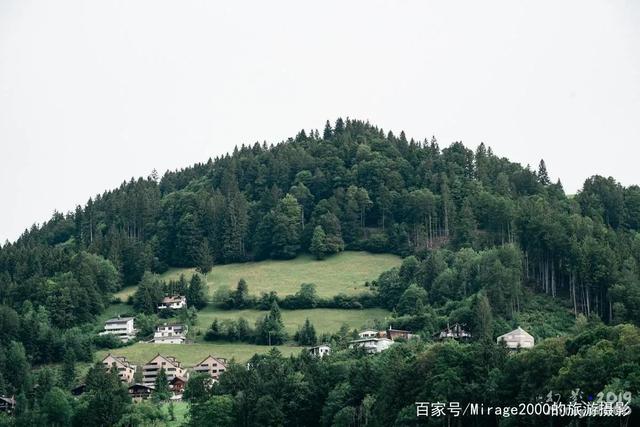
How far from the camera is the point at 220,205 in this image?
193250 mm

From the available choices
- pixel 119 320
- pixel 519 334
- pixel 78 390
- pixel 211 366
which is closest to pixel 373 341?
pixel 519 334

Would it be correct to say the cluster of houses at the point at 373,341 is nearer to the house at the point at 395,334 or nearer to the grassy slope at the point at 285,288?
the house at the point at 395,334

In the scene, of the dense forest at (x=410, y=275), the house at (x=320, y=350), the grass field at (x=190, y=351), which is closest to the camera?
the dense forest at (x=410, y=275)

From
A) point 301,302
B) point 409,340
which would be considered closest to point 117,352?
point 301,302

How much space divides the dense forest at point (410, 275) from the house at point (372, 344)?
22.9 ft

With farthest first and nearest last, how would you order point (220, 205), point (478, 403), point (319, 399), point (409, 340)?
point (220, 205)
point (409, 340)
point (319, 399)
point (478, 403)

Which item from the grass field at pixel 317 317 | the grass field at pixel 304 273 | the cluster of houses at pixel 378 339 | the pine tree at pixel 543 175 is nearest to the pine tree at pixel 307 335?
the grass field at pixel 317 317

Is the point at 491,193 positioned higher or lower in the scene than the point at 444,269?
higher

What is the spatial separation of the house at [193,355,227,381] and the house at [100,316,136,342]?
16.5m

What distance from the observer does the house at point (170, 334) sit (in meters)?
150

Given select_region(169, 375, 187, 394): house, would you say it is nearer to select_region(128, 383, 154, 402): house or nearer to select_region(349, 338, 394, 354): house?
select_region(128, 383, 154, 402): house

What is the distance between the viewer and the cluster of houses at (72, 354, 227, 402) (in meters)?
134

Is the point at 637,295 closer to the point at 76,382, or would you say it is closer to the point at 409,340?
the point at 409,340

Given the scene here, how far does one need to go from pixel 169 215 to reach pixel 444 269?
2433 inches
